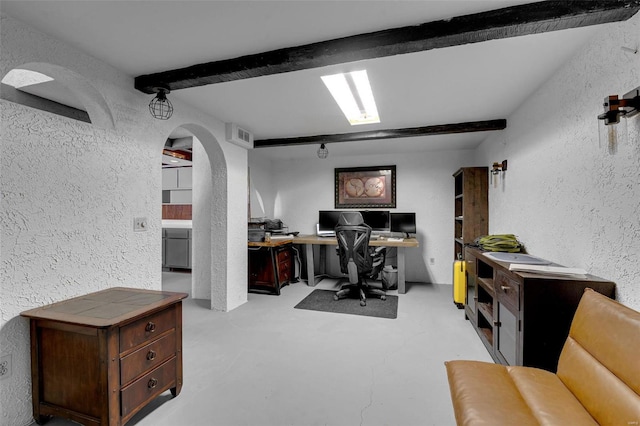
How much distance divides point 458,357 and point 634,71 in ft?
7.25

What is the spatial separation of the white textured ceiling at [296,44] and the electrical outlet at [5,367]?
1890 mm

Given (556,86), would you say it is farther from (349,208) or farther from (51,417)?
(51,417)

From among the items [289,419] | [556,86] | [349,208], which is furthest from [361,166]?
[289,419]

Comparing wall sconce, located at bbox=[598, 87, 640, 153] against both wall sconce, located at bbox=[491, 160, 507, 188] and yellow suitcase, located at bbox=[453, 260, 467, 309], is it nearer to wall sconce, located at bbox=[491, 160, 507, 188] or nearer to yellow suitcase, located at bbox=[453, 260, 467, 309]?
wall sconce, located at bbox=[491, 160, 507, 188]

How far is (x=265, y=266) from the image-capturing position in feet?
14.5

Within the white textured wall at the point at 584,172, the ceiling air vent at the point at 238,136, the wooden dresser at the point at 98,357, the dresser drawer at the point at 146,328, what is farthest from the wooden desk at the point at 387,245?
the wooden dresser at the point at 98,357

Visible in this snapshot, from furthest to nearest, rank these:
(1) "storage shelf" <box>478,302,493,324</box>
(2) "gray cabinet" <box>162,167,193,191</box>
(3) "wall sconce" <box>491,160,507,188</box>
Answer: (2) "gray cabinet" <box>162,167,193,191</box> → (3) "wall sconce" <box>491,160,507,188</box> → (1) "storage shelf" <box>478,302,493,324</box>

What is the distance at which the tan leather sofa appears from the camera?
1.12 meters

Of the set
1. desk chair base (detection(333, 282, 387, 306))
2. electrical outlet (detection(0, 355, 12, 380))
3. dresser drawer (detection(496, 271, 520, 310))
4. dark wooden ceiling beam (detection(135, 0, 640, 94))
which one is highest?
dark wooden ceiling beam (detection(135, 0, 640, 94))

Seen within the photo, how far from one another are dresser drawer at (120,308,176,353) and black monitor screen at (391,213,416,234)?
3968 mm

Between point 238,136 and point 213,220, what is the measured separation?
3.62 ft

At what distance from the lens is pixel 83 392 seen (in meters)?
1.57

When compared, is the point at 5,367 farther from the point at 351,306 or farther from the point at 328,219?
the point at 328,219

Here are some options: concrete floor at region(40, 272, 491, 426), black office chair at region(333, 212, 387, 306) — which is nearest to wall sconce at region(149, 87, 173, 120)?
concrete floor at region(40, 272, 491, 426)
